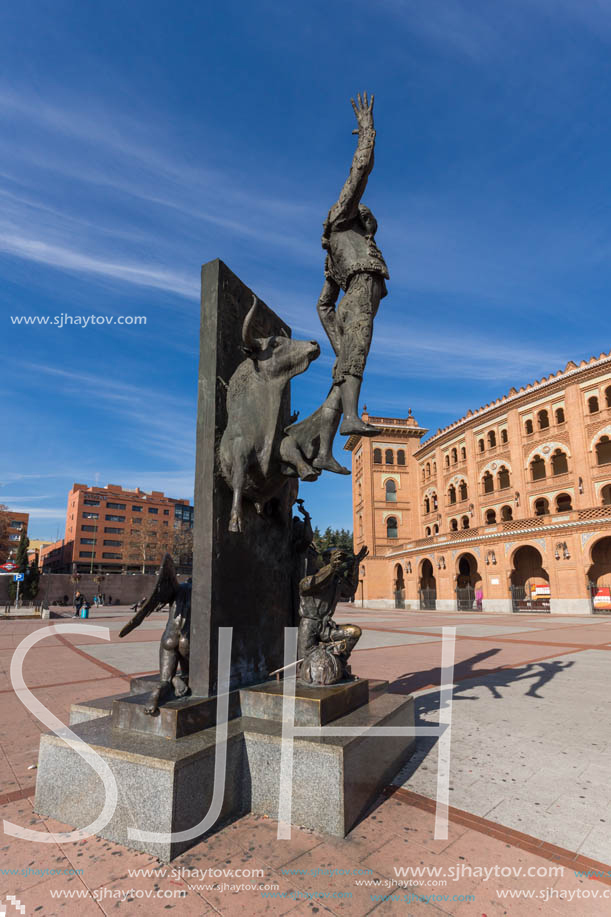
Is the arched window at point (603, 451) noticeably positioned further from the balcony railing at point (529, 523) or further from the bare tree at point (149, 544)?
the bare tree at point (149, 544)

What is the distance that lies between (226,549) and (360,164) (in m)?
3.00

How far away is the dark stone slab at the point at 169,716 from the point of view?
307 centimetres

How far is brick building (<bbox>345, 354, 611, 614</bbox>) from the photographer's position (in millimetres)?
28547

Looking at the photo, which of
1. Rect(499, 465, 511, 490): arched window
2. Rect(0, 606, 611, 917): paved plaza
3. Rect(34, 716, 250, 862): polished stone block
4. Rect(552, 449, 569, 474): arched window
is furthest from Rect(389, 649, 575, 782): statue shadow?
Rect(499, 465, 511, 490): arched window

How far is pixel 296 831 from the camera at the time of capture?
2.94 m

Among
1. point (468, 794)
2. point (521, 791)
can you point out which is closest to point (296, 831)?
point (468, 794)

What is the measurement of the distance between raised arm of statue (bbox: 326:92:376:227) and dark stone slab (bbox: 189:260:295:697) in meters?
1.15

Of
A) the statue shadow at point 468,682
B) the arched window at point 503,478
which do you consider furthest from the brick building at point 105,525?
the statue shadow at point 468,682

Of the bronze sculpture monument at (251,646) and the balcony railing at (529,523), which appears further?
the balcony railing at (529,523)

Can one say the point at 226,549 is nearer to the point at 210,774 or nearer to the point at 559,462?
the point at 210,774

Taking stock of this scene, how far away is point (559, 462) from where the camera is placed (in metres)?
34.2

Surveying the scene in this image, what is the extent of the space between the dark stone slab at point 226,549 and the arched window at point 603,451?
32.9m

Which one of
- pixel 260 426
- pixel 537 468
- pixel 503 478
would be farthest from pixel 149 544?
pixel 260 426

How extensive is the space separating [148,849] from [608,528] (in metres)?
29.2
